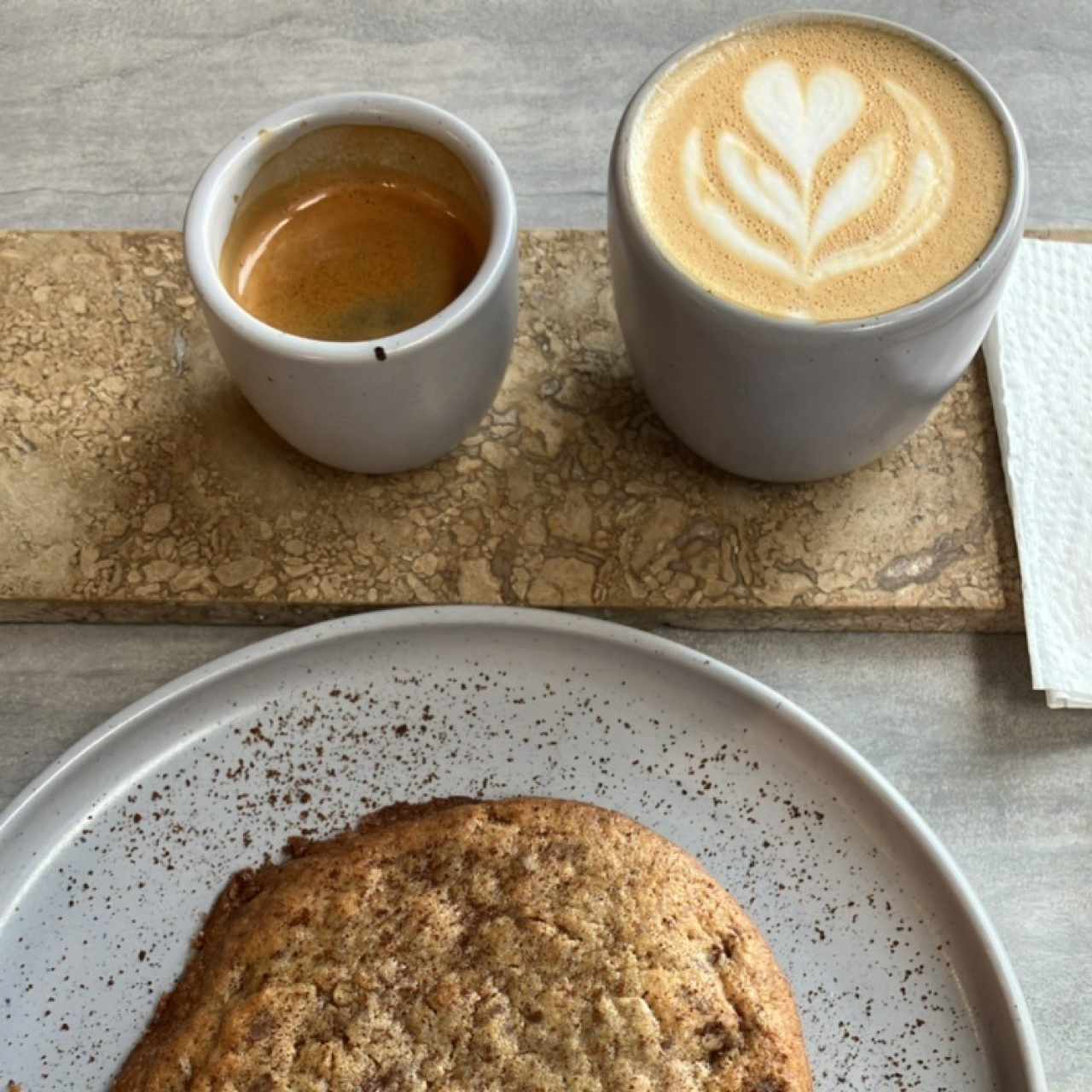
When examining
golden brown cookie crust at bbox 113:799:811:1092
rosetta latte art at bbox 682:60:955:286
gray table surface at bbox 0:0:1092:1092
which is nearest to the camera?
golden brown cookie crust at bbox 113:799:811:1092

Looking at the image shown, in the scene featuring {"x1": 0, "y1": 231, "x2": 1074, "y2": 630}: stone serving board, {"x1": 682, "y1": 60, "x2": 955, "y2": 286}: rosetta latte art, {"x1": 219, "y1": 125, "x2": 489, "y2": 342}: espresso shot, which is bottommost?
{"x1": 0, "y1": 231, "x2": 1074, "y2": 630}: stone serving board

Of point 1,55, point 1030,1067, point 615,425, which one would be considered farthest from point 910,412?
point 1,55

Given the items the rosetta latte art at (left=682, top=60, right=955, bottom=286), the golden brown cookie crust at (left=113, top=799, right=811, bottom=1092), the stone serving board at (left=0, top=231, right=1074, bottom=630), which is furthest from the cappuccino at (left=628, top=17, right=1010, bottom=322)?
the golden brown cookie crust at (left=113, top=799, right=811, bottom=1092)

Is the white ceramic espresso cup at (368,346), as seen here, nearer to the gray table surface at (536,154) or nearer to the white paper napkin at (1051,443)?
the gray table surface at (536,154)

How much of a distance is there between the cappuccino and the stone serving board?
0.92 feet

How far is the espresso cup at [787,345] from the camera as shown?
3.76ft

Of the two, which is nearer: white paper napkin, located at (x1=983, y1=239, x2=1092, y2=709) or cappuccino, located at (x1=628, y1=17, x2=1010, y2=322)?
cappuccino, located at (x1=628, y1=17, x2=1010, y2=322)

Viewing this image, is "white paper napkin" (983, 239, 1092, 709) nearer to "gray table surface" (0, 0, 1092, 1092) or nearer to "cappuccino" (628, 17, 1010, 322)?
"gray table surface" (0, 0, 1092, 1092)

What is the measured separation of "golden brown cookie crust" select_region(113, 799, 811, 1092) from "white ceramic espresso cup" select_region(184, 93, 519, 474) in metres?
0.36

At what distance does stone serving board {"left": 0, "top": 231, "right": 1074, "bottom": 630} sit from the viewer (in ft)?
4.42

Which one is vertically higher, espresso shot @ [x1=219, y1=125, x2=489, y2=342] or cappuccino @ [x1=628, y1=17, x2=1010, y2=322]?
cappuccino @ [x1=628, y1=17, x2=1010, y2=322]

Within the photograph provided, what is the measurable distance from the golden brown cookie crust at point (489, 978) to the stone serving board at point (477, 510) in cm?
27

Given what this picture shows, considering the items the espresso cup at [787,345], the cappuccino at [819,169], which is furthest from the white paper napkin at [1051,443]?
the cappuccino at [819,169]

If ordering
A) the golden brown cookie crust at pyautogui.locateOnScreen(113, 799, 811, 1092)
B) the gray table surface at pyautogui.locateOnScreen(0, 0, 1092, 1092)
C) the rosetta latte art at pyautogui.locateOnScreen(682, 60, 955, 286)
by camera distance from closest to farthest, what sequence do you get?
the golden brown cookie crust at pyautogui.locateOnScreen(113, 799, 811, 1092) → the rosetta latte art at pyautogui.locateOnScreen(682, 60, 955, 286) → the gray table surface at pyautogui.locateOnScreen(0, 0, 1092, 1092)
